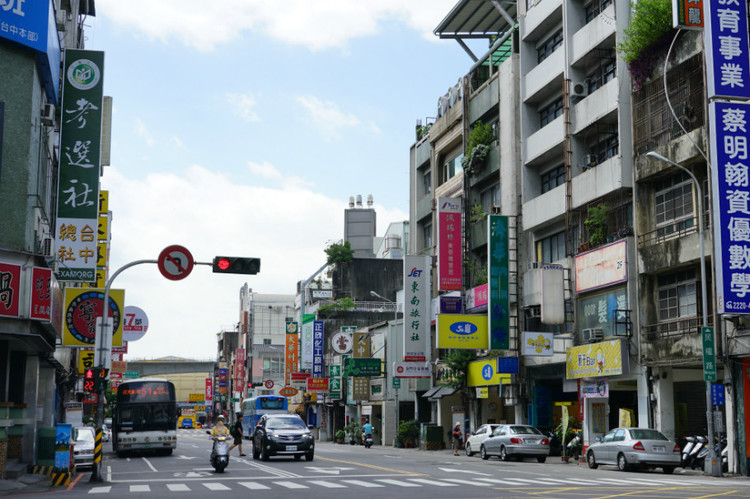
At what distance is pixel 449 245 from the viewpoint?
4956 centimetres

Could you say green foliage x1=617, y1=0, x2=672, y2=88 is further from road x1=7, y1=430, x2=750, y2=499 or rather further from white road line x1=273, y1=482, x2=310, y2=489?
white road line x1=273, y1=482, x2=310, y2=489

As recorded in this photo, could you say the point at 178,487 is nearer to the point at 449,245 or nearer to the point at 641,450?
the point at 641,450

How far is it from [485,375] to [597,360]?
1129 centimetres

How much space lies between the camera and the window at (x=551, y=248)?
1667 inches

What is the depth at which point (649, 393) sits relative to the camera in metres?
33.6

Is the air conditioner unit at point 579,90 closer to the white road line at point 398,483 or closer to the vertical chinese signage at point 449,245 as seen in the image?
the vertical chinese signage at point 449,245

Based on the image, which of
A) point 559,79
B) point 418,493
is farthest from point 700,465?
point 559,79

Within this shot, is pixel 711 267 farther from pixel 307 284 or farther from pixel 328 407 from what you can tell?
pixel 307 284

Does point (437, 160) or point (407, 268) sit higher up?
point (437, 160)

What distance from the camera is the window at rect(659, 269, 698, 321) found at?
3203 centimetres

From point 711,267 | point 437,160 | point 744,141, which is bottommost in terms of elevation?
point 711,267

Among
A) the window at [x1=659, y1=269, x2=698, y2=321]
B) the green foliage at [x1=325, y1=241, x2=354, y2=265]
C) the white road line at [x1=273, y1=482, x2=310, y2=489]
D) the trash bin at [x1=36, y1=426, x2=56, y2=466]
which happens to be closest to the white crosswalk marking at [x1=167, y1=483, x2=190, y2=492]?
the white road line at [x1=273, y1=482, x2=310, y2=489]

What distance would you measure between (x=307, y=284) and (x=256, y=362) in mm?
24982

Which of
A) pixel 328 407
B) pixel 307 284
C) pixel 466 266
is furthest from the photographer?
pixel 307 284
